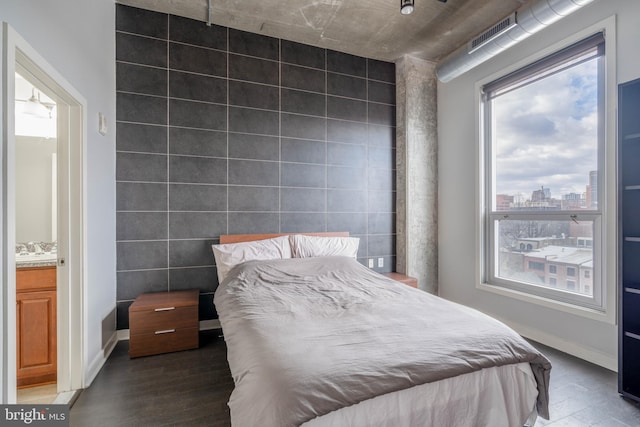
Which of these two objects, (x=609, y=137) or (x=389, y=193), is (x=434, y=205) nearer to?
(x=389, y=193)

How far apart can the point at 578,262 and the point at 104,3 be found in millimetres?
4541

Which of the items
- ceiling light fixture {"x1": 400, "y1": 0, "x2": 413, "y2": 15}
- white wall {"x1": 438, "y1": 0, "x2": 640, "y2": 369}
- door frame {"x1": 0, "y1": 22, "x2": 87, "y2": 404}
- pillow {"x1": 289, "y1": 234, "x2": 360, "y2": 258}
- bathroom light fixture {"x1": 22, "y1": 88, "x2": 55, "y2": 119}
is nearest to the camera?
door frame {"x1": 0, "y1": 22, "x2": 87, "y2": 404}

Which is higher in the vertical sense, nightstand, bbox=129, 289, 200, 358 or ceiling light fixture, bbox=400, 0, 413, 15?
ceiling light fixture, bbox=400, 0, 413, 15

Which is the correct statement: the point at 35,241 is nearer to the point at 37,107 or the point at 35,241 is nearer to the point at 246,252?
the point at 37,107

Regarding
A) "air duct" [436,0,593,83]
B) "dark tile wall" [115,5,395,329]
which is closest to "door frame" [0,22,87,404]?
"dark tile wall" [115,5,395,329]

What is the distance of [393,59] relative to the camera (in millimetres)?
3789

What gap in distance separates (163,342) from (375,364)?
2080 millimetres

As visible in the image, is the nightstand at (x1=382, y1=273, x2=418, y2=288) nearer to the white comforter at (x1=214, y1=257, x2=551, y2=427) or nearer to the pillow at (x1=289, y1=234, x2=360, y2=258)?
the pillow at (x1=289, y1=234, x2=360, y2=258)

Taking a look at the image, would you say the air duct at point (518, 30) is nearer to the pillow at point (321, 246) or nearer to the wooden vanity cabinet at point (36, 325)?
the pillow at point (321, 246)

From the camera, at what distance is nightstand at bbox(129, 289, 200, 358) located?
96.9 inches

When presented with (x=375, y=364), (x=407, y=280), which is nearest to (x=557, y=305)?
(x=407, y=280)

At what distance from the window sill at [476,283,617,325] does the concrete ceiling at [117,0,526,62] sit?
2.68 meters

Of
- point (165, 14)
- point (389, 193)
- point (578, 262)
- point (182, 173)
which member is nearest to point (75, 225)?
point (182, 173)

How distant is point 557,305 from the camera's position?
260cm
